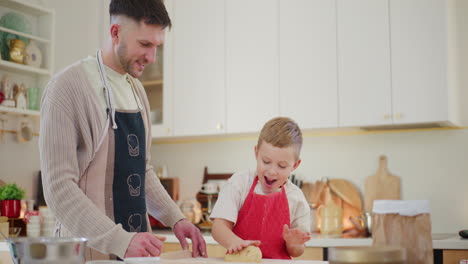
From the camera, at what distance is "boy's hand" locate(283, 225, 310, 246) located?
1714 mm

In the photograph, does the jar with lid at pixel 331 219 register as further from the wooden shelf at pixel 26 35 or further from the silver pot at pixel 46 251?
the silver pot at pixel 46 251

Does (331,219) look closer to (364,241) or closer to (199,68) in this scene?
(364,241)

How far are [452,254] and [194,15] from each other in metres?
2.23

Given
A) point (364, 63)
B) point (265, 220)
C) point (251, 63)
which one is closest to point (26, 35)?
point (251, 63)

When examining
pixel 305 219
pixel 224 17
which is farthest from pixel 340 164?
pixel 305 219

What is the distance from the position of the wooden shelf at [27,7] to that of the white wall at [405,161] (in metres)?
1.46

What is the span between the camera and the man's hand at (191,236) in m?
1.65

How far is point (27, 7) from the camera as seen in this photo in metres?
3.69

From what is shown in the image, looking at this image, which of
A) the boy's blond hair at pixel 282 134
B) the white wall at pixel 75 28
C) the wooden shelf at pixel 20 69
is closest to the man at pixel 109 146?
the boy's blond hair at pixel 282 134

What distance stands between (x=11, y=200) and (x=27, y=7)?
124cm

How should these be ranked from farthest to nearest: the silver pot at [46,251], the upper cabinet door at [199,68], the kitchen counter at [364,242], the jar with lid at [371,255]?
the upper cabinet door at [199,68]
the kitchen counter at [364,242]
the silver pot at [46,251]
the jar with lid at [371,255]

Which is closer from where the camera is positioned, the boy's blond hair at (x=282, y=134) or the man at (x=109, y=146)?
the man at (x=109, y=146)

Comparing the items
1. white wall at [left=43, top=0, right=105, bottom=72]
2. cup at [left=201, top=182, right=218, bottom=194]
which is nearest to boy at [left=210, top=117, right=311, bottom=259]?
cup at [left=201, top=182, right=218, bottom=194]

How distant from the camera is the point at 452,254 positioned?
285cm
